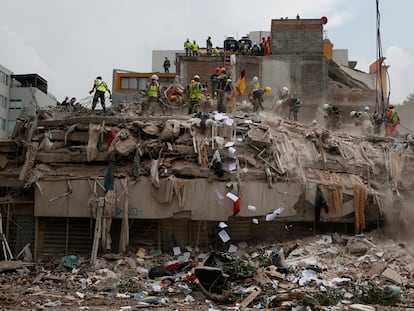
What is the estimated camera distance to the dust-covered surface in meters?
8.37

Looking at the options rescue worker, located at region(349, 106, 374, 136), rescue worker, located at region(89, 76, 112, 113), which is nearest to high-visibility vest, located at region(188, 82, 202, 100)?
rescue worker, located at region(89, 76, 112, 113)

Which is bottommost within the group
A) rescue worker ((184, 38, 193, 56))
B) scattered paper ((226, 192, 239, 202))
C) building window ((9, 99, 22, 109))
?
scattered paper ((226, 192, 239, 202))

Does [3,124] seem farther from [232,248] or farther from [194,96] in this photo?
[232,248]

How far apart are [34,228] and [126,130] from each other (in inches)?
142

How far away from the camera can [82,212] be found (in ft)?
40.2

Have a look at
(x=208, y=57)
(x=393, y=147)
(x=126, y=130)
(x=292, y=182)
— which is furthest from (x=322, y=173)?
(x=208, y=57)

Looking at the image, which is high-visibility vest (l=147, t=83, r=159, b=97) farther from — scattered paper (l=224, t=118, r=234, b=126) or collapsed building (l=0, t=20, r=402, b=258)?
scattered paper (l=224, t=118, r=234, b=126)

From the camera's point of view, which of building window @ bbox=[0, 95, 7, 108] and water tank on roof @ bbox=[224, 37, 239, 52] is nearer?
water tank on roof @ bbox=[224, 37, 239, 52]

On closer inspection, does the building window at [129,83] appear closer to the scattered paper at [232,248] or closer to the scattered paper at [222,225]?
the scattered paper at [222,225]

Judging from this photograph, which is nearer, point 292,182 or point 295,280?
point 295,280

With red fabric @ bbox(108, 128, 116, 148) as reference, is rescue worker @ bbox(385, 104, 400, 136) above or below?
above

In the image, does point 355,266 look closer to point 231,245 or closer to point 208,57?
point 231,245

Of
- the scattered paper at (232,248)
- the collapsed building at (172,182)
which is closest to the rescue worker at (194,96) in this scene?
the collapsed building at (172,182)

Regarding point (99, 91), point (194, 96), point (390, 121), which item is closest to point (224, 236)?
point (194, 96)
